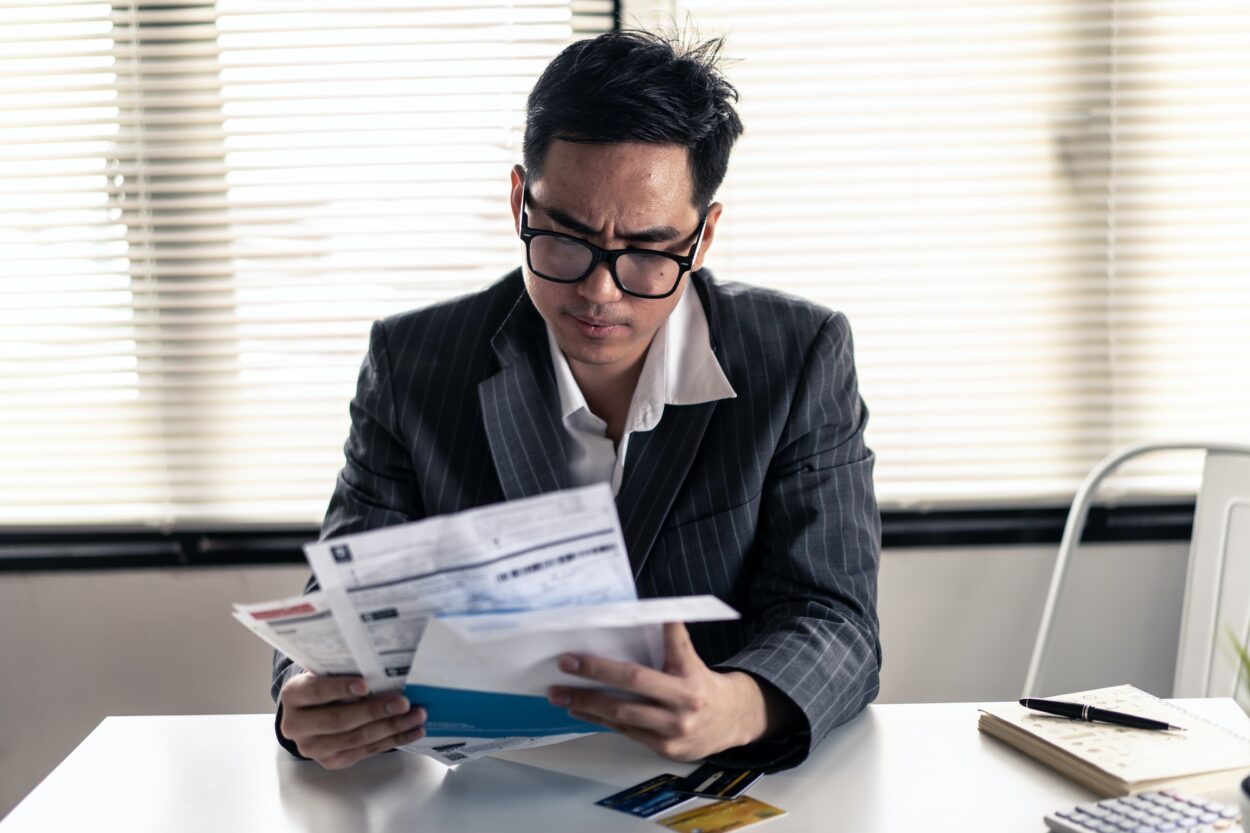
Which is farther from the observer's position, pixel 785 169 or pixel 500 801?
pixel 785 169

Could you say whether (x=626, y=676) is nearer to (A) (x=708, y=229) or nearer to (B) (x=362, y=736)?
(B) (x=362, y=736)

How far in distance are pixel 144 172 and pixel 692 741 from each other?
5.52ft

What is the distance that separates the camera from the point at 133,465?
88.5 inches

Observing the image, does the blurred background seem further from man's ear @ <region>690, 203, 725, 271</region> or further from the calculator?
the calculator

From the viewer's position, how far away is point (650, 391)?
150 cm

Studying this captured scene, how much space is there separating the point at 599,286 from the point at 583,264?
0.03 meters

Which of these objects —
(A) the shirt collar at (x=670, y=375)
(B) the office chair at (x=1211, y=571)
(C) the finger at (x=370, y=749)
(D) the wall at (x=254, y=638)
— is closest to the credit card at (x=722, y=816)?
(C) the finger at (x=370, y=749)

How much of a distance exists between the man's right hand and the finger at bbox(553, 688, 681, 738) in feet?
0.47

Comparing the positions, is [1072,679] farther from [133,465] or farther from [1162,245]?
[133,465]

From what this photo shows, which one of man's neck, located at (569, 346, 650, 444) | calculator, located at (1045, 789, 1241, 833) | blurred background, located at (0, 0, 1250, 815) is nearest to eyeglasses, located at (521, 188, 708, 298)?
man's neck, located at (569, 346, 650, 444)

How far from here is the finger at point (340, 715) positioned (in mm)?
1008

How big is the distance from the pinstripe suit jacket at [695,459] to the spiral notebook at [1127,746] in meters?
0.24

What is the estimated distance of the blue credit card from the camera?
40.4 inches

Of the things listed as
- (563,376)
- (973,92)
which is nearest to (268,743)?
(563,376)
